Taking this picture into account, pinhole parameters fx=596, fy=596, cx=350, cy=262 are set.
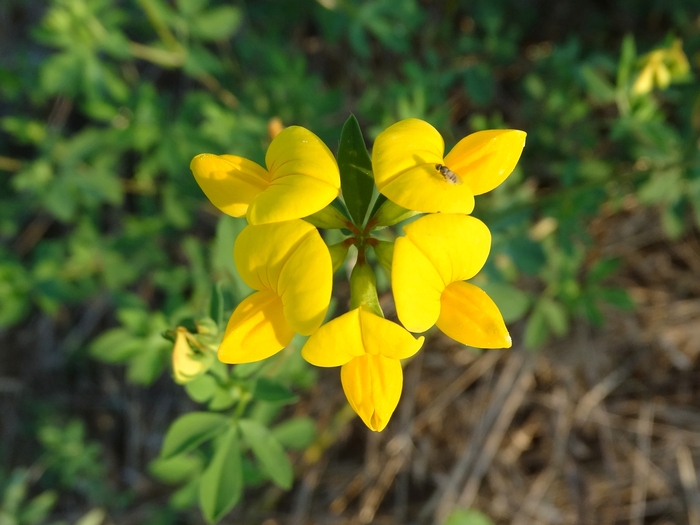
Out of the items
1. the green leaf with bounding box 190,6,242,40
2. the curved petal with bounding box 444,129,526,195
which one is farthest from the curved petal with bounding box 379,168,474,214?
the green leaf with bounding box 190,6,242,40

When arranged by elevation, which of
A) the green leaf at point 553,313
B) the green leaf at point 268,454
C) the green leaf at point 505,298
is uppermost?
the green leaf at point 505,298

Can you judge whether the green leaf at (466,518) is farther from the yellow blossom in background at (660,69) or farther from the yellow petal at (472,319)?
the yellow blossom in background at (660,69)

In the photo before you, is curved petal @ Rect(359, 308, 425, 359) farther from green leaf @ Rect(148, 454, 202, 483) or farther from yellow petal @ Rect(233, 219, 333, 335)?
green leaf @ Rect(148, 454, 202, 483)

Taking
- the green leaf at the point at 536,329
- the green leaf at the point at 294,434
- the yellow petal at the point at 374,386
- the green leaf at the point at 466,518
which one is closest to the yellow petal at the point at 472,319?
the yellow petal at the point at 374,386

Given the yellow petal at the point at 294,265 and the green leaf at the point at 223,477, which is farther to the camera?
the green leaf at the point at 223,477

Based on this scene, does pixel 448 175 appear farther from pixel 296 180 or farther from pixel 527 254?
pixel 527 254

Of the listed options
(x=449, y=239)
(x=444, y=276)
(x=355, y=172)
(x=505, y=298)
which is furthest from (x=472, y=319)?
(x=505, y=298)

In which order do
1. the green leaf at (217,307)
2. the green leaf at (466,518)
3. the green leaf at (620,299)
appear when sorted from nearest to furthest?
1. the green leaf at (217,307)
2. the green leaf at (620,299)
3. the green leaf at (466,518)

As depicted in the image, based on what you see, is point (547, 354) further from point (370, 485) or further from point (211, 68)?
point (211, 68)

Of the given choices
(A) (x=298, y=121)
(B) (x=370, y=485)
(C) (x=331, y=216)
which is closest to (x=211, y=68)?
(A) (x=298, y=121)
